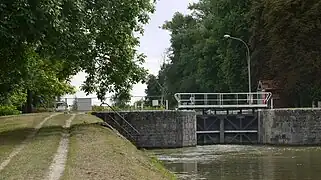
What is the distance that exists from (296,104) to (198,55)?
2604 centimetres

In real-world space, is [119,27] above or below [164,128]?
above

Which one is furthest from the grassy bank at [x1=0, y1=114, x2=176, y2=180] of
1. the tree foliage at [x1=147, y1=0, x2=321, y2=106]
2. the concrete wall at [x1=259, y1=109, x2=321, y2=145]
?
the tree foliage at [x1=147, y1=0, x2=321, y2=106]

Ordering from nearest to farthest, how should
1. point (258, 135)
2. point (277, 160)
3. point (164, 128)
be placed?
point (277, 160)
point (164, 128)
point (258, 135)

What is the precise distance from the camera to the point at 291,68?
56094 millimetres

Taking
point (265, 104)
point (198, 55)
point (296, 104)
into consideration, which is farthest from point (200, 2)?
point (265, 104)

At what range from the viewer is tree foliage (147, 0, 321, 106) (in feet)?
182

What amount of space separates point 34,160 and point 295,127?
3504cm

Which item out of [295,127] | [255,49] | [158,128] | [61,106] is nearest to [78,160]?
[158,128]

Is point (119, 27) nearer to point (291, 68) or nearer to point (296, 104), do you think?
point (291, 68)

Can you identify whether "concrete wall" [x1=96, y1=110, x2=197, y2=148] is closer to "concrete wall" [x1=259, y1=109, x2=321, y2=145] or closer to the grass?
"concrete wall" [x1=259, y1=109, x2=321, y2=145]

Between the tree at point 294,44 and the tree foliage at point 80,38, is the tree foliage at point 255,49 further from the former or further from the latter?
the tree foliage at point 80,38

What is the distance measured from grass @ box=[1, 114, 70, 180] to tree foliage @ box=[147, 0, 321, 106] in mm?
34596

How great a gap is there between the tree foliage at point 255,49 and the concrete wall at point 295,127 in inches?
260

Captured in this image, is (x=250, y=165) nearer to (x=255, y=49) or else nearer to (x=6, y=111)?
(x=6, y=111)
